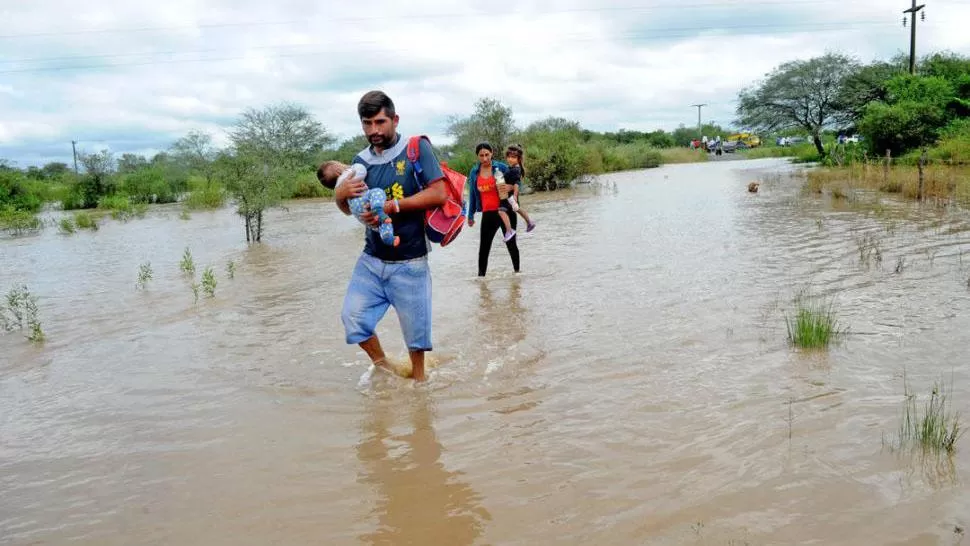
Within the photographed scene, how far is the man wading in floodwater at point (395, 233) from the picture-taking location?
4004 millimetres

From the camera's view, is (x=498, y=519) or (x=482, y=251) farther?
(x=482, y=251)

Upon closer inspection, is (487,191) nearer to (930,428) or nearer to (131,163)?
(930,428)

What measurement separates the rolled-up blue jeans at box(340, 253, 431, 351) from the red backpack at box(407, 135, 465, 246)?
0.21 metres

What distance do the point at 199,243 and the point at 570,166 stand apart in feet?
48.9

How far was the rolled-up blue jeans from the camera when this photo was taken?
4.27 m

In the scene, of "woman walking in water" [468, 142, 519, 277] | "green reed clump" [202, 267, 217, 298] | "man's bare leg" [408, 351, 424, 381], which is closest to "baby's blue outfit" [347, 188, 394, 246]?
"man's bare leg" [408, 351, 424, 381]

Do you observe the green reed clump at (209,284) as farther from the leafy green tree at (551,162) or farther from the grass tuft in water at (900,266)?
the leafy green tree at (551,162)

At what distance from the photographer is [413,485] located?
3141mm

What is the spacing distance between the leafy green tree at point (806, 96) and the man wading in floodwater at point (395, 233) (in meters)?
39.8

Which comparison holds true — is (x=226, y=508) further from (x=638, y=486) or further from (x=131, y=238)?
(x=131, y=238)

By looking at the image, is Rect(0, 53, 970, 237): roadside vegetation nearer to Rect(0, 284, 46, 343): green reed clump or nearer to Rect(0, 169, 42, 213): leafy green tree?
Rect(0, 169, 42, 213): leafy green tree

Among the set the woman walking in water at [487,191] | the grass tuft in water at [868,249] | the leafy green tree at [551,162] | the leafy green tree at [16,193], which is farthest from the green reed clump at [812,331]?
the leafy green tree at [16,193]

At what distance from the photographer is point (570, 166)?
84.8 feet

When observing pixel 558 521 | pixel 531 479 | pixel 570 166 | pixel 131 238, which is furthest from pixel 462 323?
pixel 570 166
